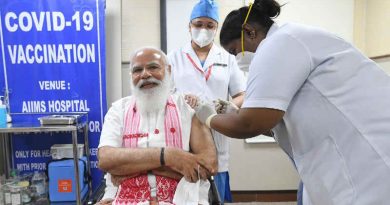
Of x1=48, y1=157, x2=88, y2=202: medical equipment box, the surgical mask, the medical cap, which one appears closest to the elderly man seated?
the surgical mask

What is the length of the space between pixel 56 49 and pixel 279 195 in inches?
104

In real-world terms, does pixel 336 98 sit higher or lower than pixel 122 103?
higher

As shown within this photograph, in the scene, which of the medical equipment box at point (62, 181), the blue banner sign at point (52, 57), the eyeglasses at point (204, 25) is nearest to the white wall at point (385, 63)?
the eyeglasses at point (204, 25)

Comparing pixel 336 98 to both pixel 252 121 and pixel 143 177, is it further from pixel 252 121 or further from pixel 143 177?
pixel 143 177

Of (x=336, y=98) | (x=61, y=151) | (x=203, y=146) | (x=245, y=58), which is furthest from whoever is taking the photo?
(x=61, y=151)

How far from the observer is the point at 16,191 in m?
2.42

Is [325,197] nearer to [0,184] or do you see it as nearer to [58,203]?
[58,203]

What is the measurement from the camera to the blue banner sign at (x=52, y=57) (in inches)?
101

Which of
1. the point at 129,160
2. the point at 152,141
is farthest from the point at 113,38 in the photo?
the point at 129,160

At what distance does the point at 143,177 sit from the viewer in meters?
1.52

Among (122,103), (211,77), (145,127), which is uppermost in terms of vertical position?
(211,77)

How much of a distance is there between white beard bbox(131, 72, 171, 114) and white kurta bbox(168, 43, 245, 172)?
269mm

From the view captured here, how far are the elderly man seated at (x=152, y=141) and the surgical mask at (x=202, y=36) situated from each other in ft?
0.99

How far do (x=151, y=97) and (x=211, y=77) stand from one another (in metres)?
0.47
